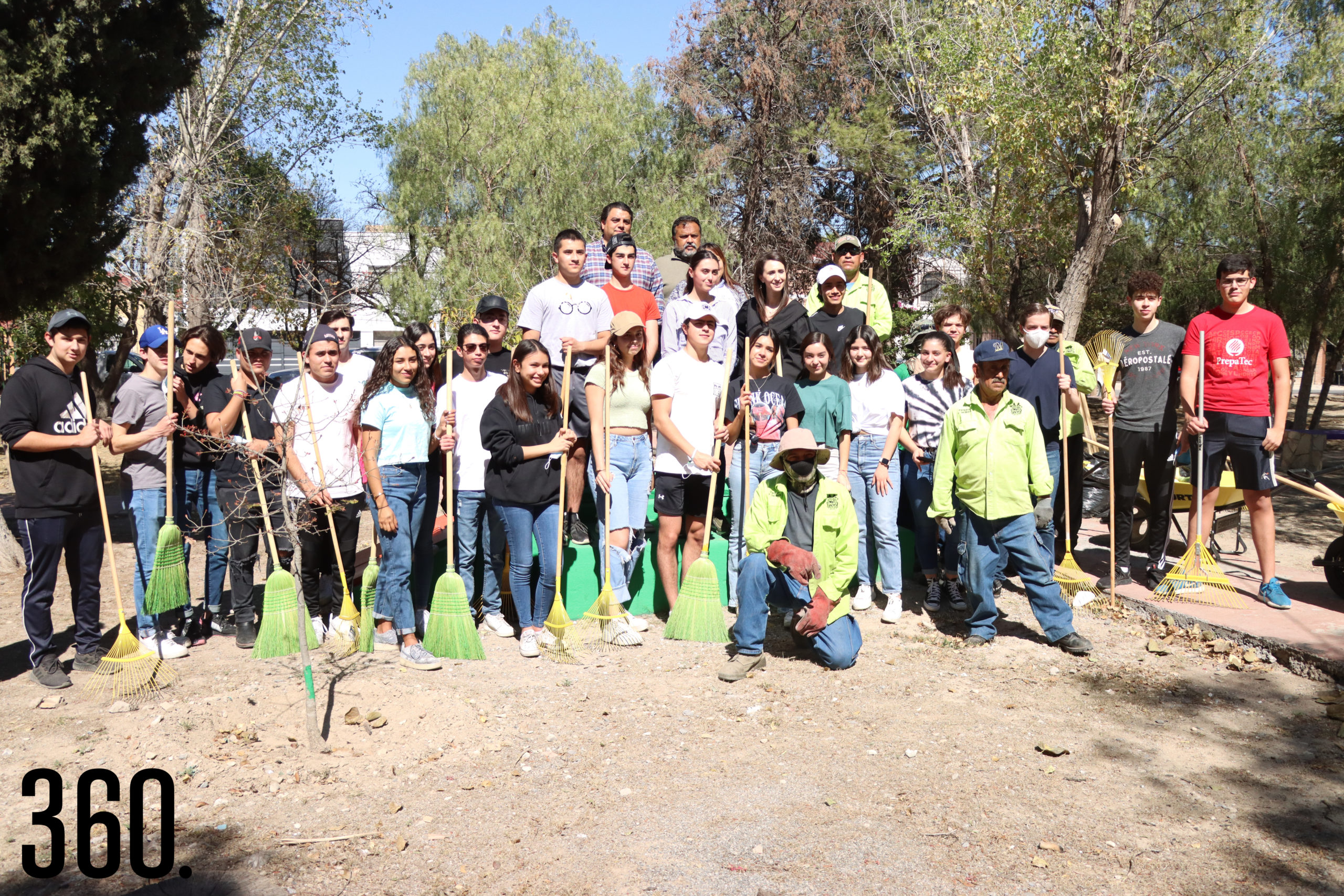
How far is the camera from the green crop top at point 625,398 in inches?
246

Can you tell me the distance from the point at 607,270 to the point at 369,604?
310cm

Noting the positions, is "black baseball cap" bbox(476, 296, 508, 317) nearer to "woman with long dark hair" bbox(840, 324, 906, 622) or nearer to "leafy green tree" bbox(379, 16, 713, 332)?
"woman with long dark hair" bbox(840, 324, 906, 622)

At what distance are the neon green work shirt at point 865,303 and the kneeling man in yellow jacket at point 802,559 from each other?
210 cm

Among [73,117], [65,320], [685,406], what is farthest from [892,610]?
[73,117]

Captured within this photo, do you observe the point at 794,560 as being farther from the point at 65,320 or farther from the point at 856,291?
the point at 65,320

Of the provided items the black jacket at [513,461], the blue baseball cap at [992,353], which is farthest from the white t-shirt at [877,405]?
the black jacket at [513,461]

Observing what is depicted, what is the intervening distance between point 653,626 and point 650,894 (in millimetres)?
3271

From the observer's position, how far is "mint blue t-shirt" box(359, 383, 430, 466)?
5.72 meters

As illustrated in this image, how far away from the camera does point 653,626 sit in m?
6.65

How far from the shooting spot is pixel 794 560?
18.4 ft

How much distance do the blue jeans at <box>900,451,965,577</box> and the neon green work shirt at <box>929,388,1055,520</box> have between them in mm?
782

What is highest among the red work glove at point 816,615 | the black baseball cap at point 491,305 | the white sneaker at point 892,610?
the black baseball cap at point 491,305

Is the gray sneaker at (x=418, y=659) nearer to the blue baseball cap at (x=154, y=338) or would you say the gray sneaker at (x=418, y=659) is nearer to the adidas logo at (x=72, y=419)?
the adidas logo at (x=72, y=419)

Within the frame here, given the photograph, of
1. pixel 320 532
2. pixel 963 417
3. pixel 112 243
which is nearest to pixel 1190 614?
pixel 963 417
